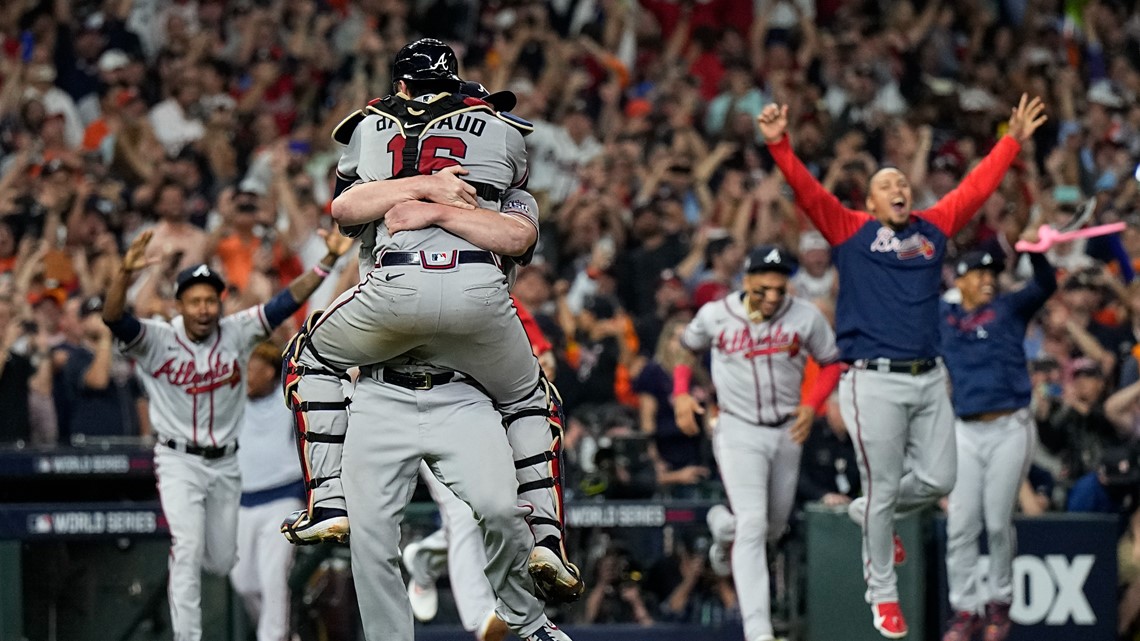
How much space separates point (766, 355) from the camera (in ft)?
32.1

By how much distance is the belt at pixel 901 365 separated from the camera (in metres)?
9.05

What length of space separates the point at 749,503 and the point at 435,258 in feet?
12.5

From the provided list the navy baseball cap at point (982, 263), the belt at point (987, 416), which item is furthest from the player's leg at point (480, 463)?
the navy baseball cap at point (982, 263)

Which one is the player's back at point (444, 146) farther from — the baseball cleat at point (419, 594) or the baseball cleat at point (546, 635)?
the baseball cleat at point (419, 594)

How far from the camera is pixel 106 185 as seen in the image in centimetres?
1421

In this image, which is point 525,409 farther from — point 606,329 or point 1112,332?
point 1112,332

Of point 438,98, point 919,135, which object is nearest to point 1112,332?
Result: point 919,135

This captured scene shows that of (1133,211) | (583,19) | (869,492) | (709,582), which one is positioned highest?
(583,19)

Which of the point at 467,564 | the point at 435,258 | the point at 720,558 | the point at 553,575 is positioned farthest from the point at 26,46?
the point at 553,575

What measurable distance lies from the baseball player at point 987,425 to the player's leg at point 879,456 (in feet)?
3.11

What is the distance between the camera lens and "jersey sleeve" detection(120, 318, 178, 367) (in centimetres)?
926

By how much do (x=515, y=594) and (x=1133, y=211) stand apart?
8.47 m

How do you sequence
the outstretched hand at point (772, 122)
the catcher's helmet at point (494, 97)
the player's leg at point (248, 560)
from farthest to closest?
1. the player's leg at point (248, 560)
2. the outstretched hand at point (772, 122)
3. the catcher's helmet at point (494, 97)

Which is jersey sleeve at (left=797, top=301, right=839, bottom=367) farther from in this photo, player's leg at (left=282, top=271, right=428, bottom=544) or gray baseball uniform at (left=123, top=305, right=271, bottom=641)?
player's leg at (left=282, top=271, right=428, bottom=544)
